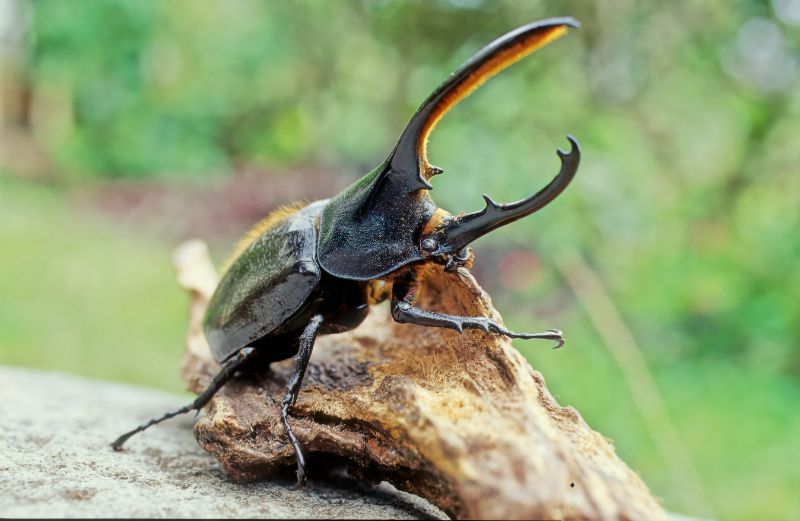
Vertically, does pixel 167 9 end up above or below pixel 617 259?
above

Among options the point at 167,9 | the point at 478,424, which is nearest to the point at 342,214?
the point at 478,424

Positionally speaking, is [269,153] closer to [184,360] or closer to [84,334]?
[84,334]

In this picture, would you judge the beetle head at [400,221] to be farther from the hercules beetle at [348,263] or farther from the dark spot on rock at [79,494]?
the dark spot on rock at [79,494]

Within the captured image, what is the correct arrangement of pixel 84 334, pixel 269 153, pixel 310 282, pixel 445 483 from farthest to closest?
pixel 269 153
pixel 84 334
pixel 310 282
pixel 445 483

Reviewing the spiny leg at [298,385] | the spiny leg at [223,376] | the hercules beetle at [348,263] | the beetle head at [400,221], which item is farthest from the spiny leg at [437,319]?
the spiny leg at [223,376]

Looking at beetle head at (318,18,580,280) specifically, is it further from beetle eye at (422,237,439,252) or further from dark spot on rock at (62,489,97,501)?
dark spot on rock at (62,489,97,501)

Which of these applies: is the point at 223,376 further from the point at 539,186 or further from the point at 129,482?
the point at 539,186
